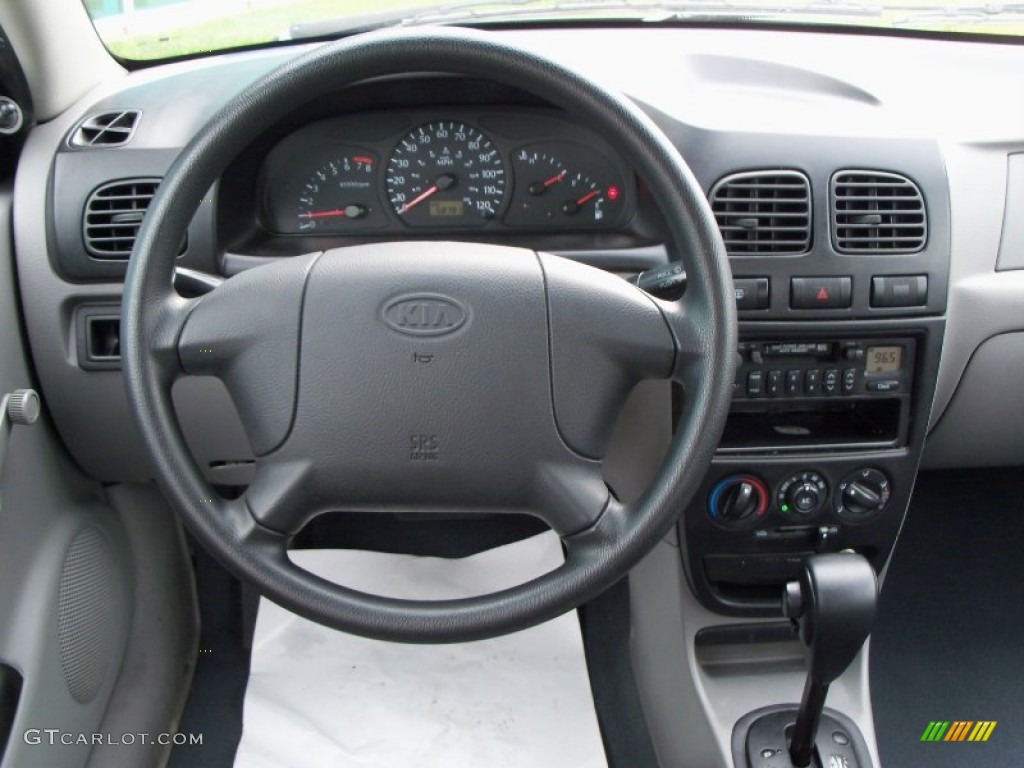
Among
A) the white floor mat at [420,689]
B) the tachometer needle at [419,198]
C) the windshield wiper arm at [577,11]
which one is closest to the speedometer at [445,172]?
the tachometer needle at [419,198]

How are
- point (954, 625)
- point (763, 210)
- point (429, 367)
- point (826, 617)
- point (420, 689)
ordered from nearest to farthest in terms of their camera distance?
point (429, 367)
point (826, 617)
point (763, 210)
point (420, 689)
point (954, 625)

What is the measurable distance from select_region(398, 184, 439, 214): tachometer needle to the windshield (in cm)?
31

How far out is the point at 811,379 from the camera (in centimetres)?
120

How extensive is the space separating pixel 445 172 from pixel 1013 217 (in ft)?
2.59

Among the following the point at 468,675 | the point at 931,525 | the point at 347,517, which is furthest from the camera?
the point at 931,525

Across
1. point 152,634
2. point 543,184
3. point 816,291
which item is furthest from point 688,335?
point 152,634

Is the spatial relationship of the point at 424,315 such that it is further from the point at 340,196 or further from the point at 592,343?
the point at 340,196

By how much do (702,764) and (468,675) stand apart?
0.42 m

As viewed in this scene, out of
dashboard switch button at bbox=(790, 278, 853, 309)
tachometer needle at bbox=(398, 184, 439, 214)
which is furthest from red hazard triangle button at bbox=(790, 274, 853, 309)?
tachometer needle at bbox=(398, 184, 439, 214)

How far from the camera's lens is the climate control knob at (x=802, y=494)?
125 cm

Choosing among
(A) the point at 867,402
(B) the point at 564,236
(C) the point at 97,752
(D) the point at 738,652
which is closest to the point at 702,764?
(D) the point at 738,652

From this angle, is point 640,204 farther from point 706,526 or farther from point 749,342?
point 706,526

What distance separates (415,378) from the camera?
2.87 ft

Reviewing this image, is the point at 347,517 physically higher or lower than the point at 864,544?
lower
